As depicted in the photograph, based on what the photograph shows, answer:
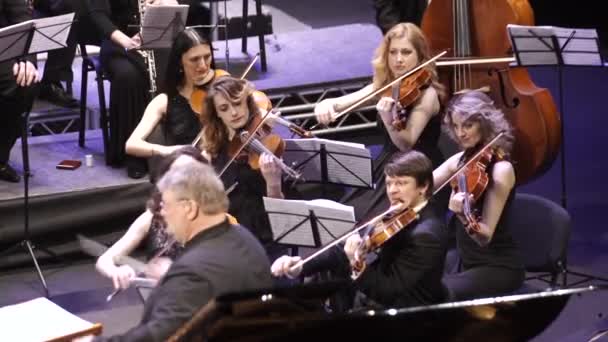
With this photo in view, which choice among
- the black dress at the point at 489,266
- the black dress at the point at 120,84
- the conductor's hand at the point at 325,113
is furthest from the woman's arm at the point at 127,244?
the black dress at the point at 120,84

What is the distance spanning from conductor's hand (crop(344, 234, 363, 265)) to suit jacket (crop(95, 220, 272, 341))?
0.71 meters

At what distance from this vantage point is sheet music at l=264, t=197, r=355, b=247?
4.79 meters

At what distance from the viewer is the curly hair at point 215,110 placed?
5371mm

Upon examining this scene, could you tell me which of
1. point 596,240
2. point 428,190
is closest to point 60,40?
point 428,190

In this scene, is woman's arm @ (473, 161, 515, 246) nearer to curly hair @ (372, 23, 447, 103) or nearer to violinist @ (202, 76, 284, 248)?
curly hair @ (372, 23, 447, 103)

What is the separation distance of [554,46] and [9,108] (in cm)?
296

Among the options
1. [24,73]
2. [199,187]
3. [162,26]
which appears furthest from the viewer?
[162,26]

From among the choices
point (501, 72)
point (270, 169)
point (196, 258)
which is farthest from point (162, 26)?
point (196, 258)

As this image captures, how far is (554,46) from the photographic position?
5676 millimetres

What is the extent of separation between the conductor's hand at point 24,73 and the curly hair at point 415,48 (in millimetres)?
1817

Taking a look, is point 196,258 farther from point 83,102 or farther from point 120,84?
point 83,102

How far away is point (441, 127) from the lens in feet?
19.5

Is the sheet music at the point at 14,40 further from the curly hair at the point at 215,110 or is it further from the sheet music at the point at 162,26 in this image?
the curly hair at the point at 215,110

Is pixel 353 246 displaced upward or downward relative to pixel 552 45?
downward
